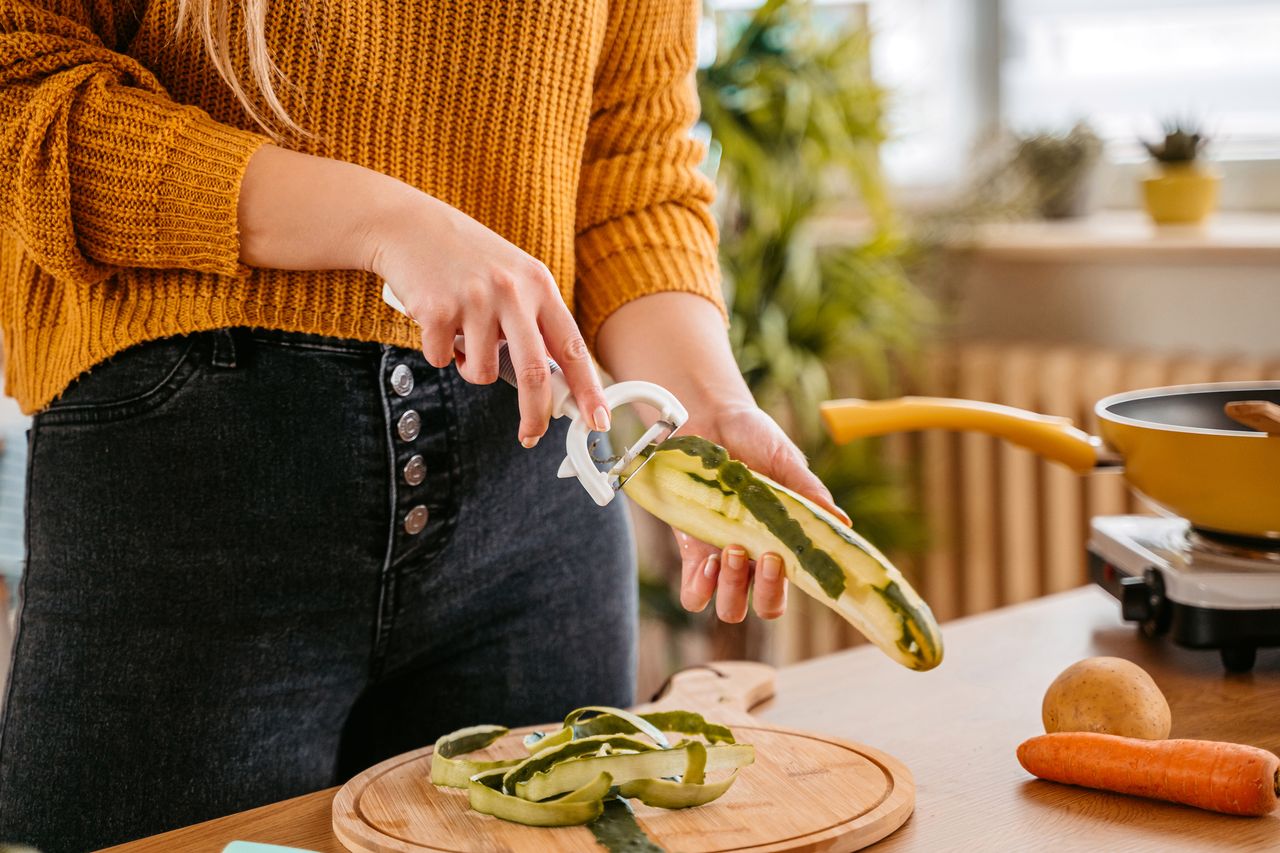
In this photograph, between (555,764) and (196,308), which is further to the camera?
(196,308)

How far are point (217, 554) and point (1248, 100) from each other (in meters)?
2.29

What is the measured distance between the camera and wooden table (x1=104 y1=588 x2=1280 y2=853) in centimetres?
81

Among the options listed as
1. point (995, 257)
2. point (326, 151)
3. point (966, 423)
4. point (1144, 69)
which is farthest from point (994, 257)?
point (326, 151)

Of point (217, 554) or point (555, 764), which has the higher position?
point (217, 554)

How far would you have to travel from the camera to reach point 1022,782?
890mm

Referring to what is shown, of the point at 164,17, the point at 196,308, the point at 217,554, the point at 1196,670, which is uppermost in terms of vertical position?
the point at 164,17

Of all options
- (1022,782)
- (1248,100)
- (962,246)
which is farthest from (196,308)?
(1248,100)

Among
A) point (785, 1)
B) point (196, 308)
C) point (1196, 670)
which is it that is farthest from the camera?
point (785, 1)

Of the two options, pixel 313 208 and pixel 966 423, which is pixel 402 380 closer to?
pixel 313 208

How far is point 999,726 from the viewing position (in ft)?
3.28

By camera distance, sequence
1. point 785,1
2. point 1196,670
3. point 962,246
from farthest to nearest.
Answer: point 962,246
point 785,1
point 1196,670

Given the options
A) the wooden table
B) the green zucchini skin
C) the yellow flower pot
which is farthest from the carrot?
the yellow flower pot

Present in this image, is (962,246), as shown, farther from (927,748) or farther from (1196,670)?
(927,748)

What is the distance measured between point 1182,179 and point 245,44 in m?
1.93
